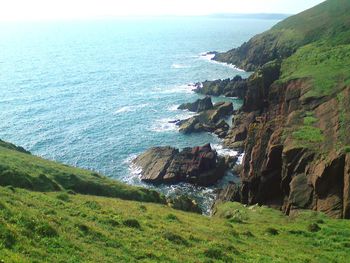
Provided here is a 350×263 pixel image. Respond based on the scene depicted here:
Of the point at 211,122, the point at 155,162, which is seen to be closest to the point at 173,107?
the point at 211,122

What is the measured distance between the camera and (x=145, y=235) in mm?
30422

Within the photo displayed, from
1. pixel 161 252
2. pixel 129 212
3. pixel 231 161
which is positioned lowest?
pixel 231 161

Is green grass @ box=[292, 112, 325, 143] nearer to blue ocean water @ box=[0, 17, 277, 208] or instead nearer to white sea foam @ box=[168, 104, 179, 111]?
blue ocean water @ box=[0, 17, 277, 208]

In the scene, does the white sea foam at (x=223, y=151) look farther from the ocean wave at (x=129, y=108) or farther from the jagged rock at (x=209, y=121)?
the ocean wave at (x=129, y=108)

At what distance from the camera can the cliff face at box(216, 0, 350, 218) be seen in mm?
48438

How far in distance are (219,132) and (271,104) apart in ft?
88.0

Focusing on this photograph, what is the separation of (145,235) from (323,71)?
6051 cm

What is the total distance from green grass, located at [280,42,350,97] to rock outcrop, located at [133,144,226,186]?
20608 mm

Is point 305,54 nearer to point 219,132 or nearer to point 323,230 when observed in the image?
point 219,132

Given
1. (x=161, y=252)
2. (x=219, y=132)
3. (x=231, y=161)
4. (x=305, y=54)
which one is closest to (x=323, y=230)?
(x=161, y=252)

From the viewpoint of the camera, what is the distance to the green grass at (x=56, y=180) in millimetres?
45062

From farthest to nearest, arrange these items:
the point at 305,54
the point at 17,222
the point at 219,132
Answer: the point at 305,54 → the point at 219,132 → the point at 17,222

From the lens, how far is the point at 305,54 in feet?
371

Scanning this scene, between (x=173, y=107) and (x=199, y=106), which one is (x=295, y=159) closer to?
(x=199, y=106)
